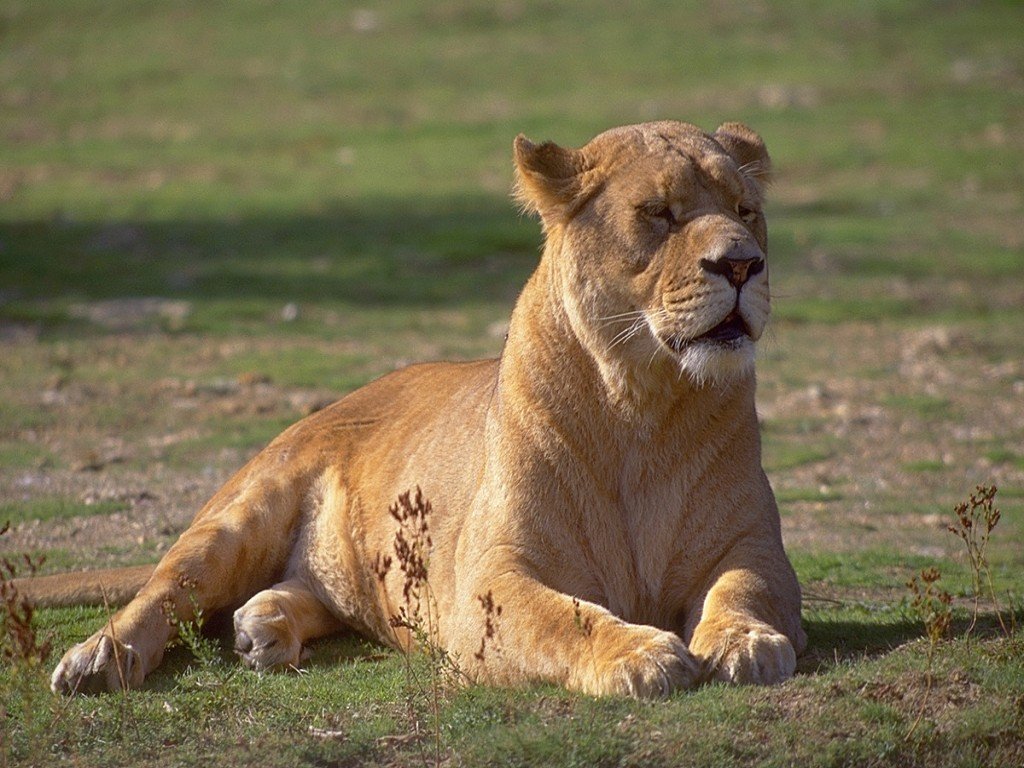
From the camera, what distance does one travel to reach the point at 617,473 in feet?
17.0

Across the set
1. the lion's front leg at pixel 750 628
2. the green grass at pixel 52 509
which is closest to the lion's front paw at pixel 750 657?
the lion's front leg at pixel 750 628

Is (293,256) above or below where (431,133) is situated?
below

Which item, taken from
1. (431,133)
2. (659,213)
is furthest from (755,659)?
(431,133)

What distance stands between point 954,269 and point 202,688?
37.7 ft

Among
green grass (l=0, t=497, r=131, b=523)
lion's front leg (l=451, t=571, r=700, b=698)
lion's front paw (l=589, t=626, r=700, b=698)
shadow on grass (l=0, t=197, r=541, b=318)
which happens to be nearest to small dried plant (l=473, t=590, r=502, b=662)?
lion's front leg (l=451, t=571, r=700, b=698)

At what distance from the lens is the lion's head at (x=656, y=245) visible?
4848 millimetres

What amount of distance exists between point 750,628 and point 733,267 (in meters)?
1.07

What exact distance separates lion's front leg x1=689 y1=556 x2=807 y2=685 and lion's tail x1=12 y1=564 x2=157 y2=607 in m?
2.43

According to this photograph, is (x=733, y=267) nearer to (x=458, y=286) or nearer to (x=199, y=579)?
(x=199, y=579)

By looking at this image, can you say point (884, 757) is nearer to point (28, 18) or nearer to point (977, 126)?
point (977, 126)

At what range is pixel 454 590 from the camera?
5.44 metres

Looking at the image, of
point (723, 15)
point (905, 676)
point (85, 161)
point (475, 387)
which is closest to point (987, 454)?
point (475, 387)

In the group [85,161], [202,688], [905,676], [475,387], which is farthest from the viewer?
[85,161]

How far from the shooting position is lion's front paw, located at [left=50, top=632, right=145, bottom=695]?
518 centimetres
